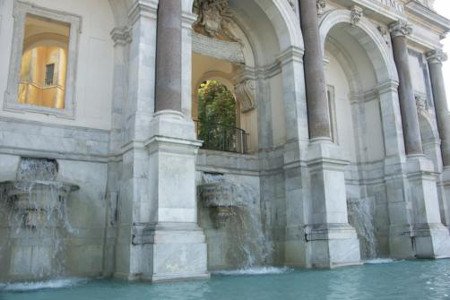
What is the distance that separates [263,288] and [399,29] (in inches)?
523

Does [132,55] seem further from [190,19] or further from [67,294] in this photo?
[67,294]

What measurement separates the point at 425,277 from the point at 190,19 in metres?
7.69

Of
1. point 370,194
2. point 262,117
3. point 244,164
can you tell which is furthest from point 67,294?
point 370,194

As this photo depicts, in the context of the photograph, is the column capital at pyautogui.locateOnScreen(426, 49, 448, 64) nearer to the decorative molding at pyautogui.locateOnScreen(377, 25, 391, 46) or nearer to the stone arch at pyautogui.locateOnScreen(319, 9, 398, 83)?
the decorative molding at pyautogui.locateOnScreen(377, 25, 391, 46)

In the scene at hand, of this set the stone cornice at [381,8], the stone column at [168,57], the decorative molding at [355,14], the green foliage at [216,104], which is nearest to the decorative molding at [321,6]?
the stone cornice at [381,8]

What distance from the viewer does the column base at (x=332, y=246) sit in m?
10.7

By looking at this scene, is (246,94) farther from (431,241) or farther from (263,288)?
(263,288)

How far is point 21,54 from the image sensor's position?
10.1 meters

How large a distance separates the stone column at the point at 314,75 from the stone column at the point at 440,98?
28.0 ft

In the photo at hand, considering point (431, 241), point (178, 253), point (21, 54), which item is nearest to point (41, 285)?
A: point (178, 253)

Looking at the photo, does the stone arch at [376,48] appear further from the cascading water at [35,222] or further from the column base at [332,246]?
the cascading water at [35,222]

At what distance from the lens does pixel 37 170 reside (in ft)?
31.3

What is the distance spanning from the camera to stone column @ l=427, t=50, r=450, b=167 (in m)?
18.4

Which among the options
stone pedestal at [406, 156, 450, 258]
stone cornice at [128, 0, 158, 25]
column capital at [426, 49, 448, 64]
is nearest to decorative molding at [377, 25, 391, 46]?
column capital at [426, 49, 448, 64]
